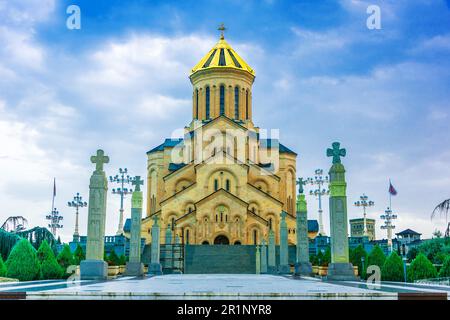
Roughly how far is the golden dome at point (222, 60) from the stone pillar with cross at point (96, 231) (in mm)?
29732

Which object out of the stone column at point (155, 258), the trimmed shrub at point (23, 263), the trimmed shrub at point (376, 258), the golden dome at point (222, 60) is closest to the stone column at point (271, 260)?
the stone column at point (155, 258)

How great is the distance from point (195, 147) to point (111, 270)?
25.1 m

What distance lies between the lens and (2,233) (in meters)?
20.6

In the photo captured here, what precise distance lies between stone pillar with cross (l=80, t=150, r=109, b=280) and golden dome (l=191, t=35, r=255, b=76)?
97.5ft

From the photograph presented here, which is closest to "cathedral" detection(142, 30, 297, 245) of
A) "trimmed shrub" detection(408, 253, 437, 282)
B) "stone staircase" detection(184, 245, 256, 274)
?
"stone staircase" detection(184, 245, 256, 274)

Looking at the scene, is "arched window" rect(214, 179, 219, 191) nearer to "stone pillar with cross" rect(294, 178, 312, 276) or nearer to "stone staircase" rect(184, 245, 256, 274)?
"stone staircase" rect(184, 245, 256, 274)

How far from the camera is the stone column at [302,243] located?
19530 mm

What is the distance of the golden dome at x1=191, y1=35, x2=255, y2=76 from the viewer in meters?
43.3

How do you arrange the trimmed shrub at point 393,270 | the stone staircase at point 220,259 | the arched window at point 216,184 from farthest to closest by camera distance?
the arched window at point 216,184 → the stone staircase at point 220,259 → the trimmed shrub at point 393,270

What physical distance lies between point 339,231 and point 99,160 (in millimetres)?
7280

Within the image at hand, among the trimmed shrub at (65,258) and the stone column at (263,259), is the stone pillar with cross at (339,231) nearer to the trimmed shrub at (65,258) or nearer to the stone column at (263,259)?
the trimmed shrub at (65,258)

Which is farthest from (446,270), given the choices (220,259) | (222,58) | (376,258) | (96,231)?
(222,58)
